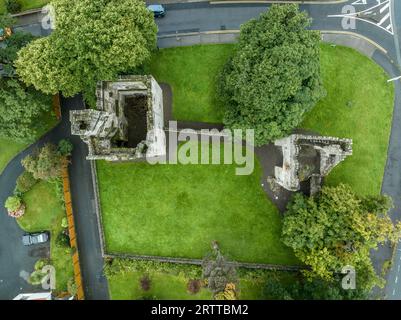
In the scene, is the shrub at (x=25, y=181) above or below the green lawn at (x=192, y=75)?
below

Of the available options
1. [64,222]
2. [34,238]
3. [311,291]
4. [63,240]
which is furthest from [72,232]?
[311,291]

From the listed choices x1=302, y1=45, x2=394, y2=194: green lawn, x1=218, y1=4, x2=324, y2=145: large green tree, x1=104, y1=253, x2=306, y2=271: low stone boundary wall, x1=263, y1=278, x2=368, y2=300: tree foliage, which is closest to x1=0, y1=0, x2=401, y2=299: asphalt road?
Result: x1=302, y1=45, x2=394, y2=194: green lawn

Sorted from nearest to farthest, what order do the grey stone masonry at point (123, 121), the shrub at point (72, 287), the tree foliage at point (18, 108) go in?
1. the grey stone masonry at point (123, 121)
2. the tree foliage at point (18, 108)
3. the shrub at point (72, 287)

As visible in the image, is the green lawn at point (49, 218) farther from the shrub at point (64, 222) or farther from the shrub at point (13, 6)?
the shrub at point (13, 6)

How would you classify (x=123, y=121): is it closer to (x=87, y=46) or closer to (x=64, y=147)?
(x=64, y=147)

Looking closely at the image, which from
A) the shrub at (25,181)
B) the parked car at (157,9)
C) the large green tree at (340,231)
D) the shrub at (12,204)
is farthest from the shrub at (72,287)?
the parked car at (157,9)

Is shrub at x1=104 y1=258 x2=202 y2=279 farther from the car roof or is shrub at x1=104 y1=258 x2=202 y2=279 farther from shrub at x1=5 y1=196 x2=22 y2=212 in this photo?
the car roof
